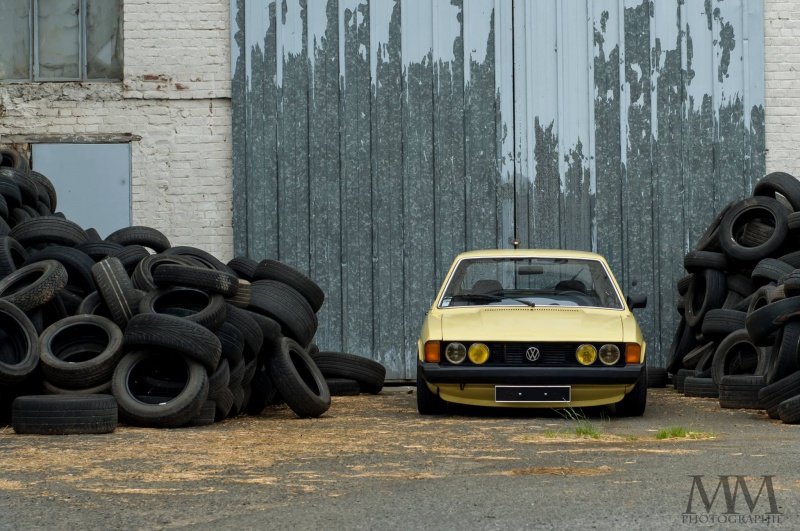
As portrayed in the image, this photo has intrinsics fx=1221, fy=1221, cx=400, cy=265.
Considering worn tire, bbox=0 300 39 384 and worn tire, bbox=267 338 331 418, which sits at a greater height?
worn tire, bbox=0 300 39 384

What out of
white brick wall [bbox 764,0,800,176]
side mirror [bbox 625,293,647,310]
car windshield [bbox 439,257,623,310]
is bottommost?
side mirror [bbox 625,293,647,310]

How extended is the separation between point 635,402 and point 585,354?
2.36 feet

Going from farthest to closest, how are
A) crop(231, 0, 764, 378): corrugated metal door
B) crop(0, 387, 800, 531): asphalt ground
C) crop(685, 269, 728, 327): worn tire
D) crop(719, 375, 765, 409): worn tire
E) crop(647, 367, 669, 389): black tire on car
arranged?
crop(231, 0, 764, 378): corrugated metal door, crop(647, 367, 669, 389): black tire on car, crop(685, 269, 728, 327): worn tire, crop(719, 375, 765, 409): worn tire, crop(0, 387, 800, 531): asphalt ground

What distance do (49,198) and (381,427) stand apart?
5.63 m

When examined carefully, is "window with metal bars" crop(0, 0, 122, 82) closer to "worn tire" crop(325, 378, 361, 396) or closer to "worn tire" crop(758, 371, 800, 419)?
"worn tire" crop(325, 378, 361, 396)

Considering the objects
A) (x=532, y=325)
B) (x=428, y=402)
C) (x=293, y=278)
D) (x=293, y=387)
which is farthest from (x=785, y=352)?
(x=293, y=278)

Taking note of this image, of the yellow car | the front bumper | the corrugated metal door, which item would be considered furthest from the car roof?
the corrugated metal door

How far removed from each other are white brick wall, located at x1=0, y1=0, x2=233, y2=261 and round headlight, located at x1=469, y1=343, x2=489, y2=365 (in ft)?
18.2

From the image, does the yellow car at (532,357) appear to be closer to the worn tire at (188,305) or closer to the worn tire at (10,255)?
the worn tire at (188,305)

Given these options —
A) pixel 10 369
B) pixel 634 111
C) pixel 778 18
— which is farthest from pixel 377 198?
pixel 10 369

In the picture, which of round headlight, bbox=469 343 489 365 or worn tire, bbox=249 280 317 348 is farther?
worn tire, bbox=249 280 317 348

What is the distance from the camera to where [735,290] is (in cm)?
1245

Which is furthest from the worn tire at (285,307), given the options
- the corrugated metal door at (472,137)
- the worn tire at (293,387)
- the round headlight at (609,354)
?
the corrugated metal door at (472,137)

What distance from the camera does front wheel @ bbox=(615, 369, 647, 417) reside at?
956 centimetres
